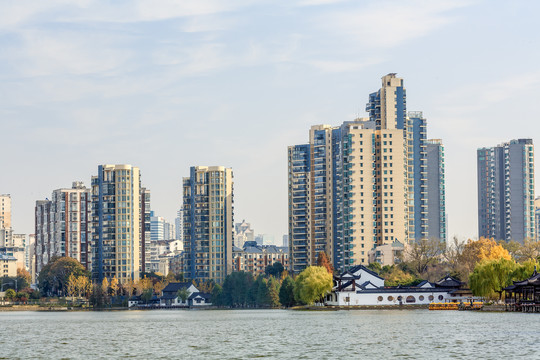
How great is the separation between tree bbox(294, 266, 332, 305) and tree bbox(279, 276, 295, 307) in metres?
11.6

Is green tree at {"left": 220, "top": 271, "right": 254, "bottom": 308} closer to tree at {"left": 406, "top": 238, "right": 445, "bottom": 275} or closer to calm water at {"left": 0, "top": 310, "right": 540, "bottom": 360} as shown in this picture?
tree at {"left": 406, "top": 238, "right": 445, "bottom": 275}

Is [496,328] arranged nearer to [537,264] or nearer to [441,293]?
[537,264]

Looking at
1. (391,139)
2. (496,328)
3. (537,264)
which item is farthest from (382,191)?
(496,328)

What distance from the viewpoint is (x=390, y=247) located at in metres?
185

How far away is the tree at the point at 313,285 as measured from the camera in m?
146

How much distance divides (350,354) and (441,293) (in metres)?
87.1

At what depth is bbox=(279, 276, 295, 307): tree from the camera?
161m

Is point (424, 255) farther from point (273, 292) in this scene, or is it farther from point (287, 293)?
point (273, 292)

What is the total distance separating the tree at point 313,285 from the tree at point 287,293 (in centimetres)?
1156

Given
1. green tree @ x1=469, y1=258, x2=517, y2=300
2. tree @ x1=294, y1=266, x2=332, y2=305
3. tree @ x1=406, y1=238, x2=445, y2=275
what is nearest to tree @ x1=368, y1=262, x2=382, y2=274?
tree @ x1=406, y1=238, x2=445, y2=275

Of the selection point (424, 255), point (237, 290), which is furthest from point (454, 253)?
point (237, 290)

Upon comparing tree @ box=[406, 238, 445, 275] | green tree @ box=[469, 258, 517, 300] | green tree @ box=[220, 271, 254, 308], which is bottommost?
green tree @ box=[220, 271, 254, 308]

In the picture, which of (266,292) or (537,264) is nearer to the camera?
(537,264)

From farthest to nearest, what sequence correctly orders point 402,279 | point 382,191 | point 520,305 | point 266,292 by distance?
point 382,191 < point 266,292 < point 402,279 < point 520,305
